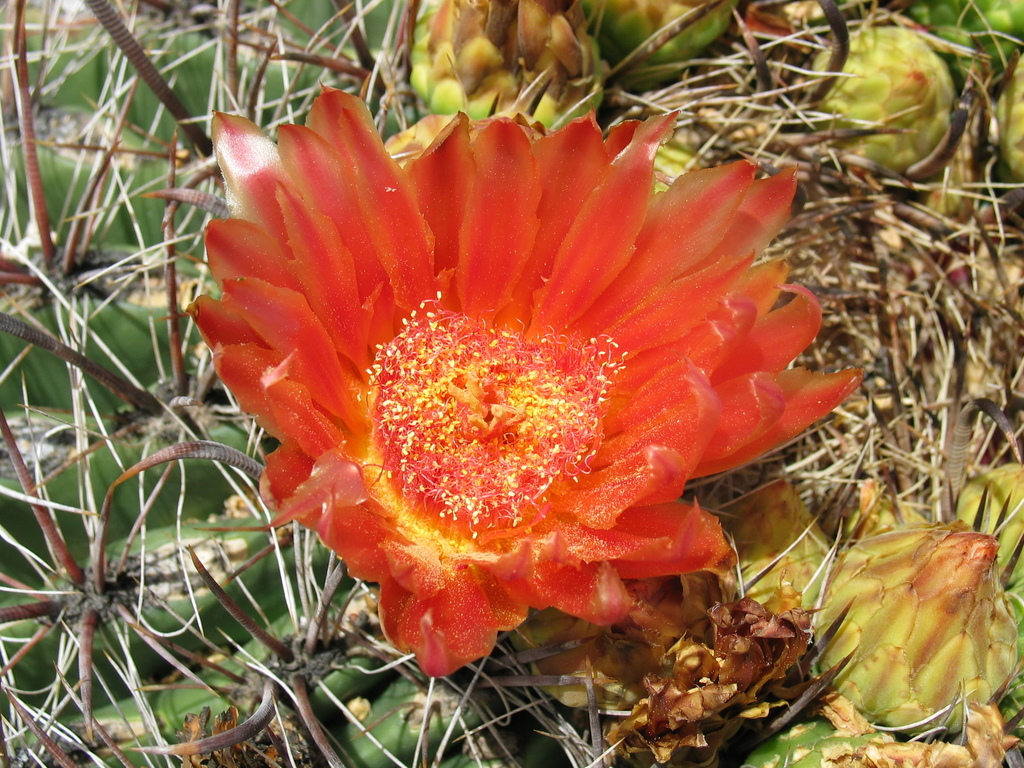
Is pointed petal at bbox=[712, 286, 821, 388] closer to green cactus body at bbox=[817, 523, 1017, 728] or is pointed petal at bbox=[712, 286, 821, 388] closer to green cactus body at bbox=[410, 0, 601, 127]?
green cactus body at bbox=[817, 523, 1017, 728]

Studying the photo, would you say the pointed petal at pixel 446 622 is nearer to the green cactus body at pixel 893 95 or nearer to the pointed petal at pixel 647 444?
the pointed petal at pixel 647 444

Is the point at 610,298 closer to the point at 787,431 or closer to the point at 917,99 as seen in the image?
the point at 787,431

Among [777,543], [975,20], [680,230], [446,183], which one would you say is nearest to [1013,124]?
[975,20]

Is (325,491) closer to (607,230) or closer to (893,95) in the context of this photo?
(607,230)

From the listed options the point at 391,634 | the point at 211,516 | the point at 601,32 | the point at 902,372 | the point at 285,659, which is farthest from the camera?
the point at 902,372

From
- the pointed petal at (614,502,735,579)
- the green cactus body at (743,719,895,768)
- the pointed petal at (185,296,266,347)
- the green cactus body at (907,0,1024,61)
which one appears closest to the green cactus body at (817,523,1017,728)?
the green cactus body at (743,719,895,768)

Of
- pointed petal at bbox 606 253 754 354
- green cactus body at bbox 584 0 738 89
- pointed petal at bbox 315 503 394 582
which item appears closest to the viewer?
pointed petal at bbox 315 503 394 582

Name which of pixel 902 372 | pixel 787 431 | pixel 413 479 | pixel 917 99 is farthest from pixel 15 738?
pixel 917 99

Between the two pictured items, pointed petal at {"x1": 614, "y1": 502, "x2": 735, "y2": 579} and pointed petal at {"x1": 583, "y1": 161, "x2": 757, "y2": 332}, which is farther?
pointed petal at {"x1": 583, "y1": 161, "x2": 757, "y2": 332}
